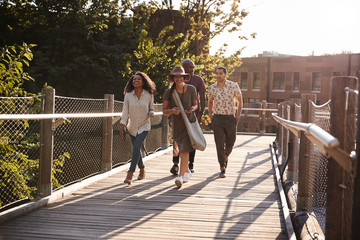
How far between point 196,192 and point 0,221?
284 centimetres

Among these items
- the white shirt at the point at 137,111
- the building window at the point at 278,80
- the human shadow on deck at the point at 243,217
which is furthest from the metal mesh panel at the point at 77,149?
the building window at the point at 278,80

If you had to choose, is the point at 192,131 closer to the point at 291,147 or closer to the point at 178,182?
the point at 178,182

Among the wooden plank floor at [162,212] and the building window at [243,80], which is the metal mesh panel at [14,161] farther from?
the building window at [243,80]

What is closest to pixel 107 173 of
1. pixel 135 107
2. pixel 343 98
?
pixel 135 107

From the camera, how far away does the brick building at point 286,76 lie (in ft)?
159

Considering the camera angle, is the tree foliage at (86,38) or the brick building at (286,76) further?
the brick building at (286,76)

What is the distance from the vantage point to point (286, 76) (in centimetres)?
5016

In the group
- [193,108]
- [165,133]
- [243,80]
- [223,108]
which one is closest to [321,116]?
[193,108]

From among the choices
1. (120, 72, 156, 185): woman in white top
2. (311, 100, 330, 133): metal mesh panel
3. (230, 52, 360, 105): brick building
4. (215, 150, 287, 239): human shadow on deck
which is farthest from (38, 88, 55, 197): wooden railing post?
(230, 52, 360, 105): brick building

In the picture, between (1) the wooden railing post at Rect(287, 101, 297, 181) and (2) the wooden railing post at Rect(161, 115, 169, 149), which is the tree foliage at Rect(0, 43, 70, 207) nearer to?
(1) the wooden railing post at Rect(287, 101, 297, 181)

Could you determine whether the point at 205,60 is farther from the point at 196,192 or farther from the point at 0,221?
the point at 0,221

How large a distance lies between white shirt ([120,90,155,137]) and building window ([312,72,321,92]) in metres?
44.3

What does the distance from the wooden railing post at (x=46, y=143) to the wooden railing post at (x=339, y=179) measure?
368 cm

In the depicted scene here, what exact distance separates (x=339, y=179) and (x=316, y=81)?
48479 millimetres
